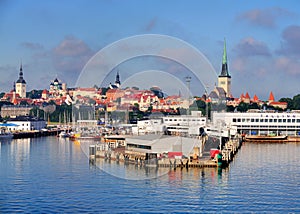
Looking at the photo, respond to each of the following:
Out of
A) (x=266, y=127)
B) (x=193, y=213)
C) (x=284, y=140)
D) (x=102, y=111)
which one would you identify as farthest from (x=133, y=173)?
(x=102, y=111)

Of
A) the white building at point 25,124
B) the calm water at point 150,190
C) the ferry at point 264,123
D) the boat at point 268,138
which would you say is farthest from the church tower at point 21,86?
the calm water at point 150,190

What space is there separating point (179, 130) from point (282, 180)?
15.2m

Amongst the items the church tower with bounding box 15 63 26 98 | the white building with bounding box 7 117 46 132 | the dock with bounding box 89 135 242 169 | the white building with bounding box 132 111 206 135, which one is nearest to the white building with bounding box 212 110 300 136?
the white building with bounding box 132 111 206 135

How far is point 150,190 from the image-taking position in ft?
39.4

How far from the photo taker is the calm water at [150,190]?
10.4m

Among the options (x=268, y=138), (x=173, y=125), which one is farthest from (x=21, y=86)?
(x=268, y=138)

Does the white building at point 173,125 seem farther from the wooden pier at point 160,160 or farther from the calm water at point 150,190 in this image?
the calm water at point 150,190

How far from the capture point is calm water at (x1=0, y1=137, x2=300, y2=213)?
10.4 meters

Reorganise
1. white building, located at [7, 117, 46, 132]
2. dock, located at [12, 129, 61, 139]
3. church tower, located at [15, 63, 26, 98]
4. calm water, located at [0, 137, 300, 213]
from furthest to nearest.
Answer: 1. church tower, located at [15, 63, 26, 98]
2. white building, located at [7, 117, 46, 132]
3. dock, located at [12, 129, 61, 139]
4. calm water, located at [0, 137, 300, 213]

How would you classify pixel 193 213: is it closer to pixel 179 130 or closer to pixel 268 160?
pixel 268 160

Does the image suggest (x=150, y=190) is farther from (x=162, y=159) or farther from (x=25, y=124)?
(x=25, y=124)

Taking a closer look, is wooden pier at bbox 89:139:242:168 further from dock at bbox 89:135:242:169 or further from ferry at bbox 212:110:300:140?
ferry at bbox 212:110:300:140

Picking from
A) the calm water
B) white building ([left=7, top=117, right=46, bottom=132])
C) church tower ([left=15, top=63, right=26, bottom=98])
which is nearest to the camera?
the calm water

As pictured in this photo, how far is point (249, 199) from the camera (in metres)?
11.1
